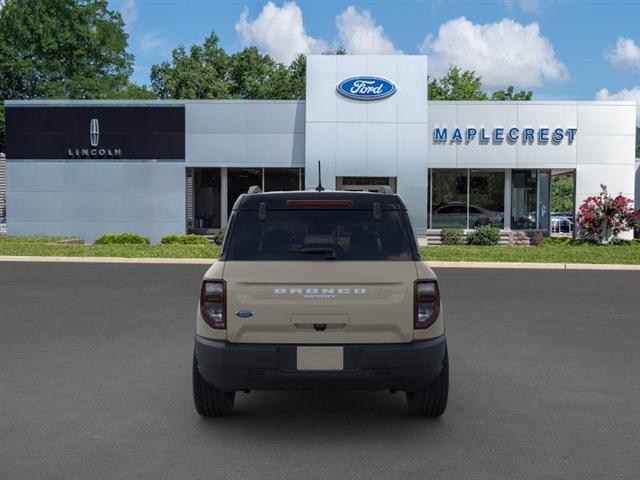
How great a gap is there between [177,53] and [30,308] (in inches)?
2138

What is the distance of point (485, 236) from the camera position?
85.5 feet

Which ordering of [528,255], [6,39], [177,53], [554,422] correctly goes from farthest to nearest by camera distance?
[177,53], [6,39], [528,255], [554,422]

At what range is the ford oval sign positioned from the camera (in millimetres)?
26500

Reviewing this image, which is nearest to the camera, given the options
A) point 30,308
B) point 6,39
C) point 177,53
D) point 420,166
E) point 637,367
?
point 637,367

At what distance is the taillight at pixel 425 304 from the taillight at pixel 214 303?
1.31m

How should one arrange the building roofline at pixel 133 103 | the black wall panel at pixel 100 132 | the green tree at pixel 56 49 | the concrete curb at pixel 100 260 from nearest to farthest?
the concrete curb at pixel 100 260
the building roofline at pixel 133 103
the black wall panel at pixel 100 132
the green tree at pixel 56 49

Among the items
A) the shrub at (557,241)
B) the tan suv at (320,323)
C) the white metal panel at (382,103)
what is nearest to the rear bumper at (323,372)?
the tan suv at (320,323)

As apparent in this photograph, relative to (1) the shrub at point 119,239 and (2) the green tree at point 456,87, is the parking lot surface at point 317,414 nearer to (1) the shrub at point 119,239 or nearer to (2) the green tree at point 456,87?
(1) the shrub at point 119,239

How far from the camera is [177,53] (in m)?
62.3

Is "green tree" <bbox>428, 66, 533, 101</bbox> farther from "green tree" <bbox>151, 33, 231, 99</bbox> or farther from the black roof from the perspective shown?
the black roof

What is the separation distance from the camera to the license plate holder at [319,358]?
189 inches

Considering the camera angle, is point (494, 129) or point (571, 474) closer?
point (571, 474)

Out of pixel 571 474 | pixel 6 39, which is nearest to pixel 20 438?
pixel 571 474

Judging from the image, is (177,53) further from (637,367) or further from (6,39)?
(637,367)
